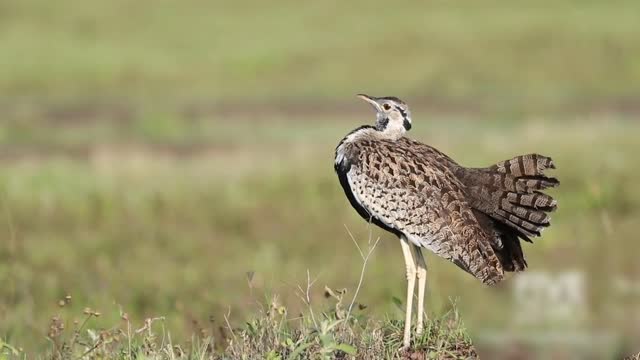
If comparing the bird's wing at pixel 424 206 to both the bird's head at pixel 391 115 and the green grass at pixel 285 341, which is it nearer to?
the bird's head at pixel 391 115

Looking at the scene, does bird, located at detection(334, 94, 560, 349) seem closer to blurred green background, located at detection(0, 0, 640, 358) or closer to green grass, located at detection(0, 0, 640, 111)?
blurred green background, located at detection(0, 0, 640, 358)

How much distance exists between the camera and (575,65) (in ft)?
92.3

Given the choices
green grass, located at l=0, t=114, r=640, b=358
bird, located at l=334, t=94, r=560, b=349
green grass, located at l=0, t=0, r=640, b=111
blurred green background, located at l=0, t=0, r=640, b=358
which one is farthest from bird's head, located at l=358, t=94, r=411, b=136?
green grass, located at l=0, t=0, r=640, b=111

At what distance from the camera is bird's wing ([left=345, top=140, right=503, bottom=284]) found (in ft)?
24.2

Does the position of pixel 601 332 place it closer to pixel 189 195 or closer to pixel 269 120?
pixel 189 195

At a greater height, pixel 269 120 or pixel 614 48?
pixel 614 48

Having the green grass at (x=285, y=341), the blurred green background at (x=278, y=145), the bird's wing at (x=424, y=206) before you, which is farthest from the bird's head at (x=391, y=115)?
the blurred green background at (x=278, y=145)

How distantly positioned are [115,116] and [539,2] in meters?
12.1

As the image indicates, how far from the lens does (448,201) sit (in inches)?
294

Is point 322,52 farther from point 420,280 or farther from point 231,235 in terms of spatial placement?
point 420,280

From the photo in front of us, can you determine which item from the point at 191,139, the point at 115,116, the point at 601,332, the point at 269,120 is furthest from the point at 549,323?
the point at 115,116

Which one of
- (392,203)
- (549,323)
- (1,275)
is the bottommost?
(1,275)

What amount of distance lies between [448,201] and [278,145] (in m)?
13.2

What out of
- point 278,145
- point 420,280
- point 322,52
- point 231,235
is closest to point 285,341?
point 420,280
